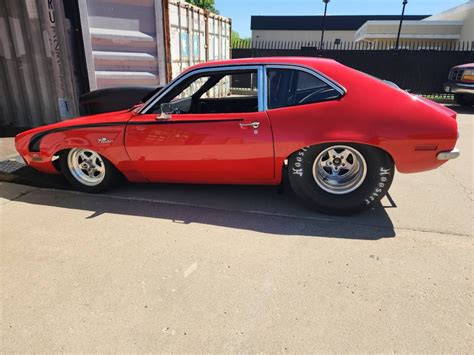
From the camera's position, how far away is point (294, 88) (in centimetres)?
356

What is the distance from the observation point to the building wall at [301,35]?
48656 mm

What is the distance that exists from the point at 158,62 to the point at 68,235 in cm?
508

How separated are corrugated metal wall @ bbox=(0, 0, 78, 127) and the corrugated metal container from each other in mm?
474

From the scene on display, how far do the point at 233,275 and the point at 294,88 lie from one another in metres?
1.92

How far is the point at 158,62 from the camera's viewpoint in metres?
7.49

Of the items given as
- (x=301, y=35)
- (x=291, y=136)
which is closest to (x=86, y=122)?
(x=291, y=136)

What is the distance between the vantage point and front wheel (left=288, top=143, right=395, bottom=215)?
343 centimetres

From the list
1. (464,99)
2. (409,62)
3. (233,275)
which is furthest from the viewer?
(409,62)

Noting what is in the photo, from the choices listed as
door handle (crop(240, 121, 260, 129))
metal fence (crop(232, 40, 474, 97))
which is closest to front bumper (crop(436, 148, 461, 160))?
door handle (crop(240, 121, 260, 129))

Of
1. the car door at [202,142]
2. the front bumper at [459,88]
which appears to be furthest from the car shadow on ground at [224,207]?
the front bumper at [459,88]

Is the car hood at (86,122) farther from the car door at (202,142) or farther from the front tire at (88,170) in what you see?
the front tire at (88,170)

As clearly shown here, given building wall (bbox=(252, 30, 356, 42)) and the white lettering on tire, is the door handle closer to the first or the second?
the white lettering on tire

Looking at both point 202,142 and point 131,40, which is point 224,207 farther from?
point 131,40

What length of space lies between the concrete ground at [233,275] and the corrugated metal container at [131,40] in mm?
3668
